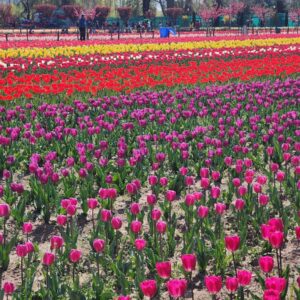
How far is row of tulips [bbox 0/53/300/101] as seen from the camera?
11.3 metres

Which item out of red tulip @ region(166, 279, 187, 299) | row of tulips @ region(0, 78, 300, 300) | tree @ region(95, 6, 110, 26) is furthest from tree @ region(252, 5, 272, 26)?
red tulip @ region(166, 279, 187, 299)

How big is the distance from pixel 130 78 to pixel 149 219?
9613 millimetres

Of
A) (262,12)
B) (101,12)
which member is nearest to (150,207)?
(262,12)

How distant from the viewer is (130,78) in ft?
45.6

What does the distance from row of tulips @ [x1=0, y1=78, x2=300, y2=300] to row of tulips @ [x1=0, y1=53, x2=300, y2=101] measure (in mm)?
3019

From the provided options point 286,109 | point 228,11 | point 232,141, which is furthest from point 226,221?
point 228,11

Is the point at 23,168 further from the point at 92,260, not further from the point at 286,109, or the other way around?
the point at 286,109

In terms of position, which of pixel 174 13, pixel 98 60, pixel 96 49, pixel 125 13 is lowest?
pixel 98 60

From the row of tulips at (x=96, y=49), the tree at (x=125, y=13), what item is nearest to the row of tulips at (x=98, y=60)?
the row of tulips at (x=96, y=49)

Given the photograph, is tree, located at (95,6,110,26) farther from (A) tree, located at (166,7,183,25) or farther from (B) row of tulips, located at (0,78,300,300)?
(B) row of tulips, located at (0,78,300,300)

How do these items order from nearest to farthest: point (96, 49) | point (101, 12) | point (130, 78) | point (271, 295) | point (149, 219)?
point (271, 295) < point (149, 219) < point (130, 78) < point (96, 49) < point (101, 12)

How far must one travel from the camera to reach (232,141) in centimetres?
723

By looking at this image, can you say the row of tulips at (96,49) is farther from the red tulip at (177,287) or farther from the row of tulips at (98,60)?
the red tulip at (177,287)

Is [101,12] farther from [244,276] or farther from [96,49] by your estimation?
[244,276]
